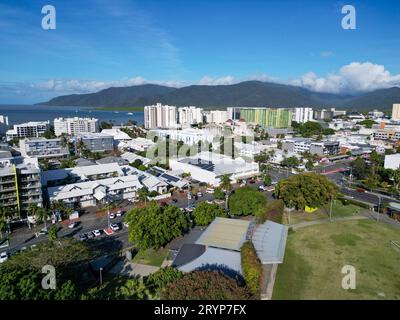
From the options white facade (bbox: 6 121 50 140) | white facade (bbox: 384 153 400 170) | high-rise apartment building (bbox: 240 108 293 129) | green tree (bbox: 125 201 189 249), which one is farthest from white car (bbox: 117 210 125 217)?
high-rise apartment building (bbox: 240 108 293 129)

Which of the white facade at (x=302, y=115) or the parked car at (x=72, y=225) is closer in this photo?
the parked car at (x=72, y=225)

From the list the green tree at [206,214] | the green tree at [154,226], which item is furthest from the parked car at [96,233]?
the green tree at [206,214]

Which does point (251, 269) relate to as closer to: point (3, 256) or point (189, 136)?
point (3, 256)

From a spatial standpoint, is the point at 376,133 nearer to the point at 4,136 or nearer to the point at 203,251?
the point at 203,251

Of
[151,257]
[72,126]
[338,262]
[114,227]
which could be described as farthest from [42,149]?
[338,262]

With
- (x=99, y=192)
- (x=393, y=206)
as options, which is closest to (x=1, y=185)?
(x=99, y=192)

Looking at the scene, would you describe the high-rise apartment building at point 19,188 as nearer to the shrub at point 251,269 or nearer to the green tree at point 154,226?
the green tree at point 154,226
